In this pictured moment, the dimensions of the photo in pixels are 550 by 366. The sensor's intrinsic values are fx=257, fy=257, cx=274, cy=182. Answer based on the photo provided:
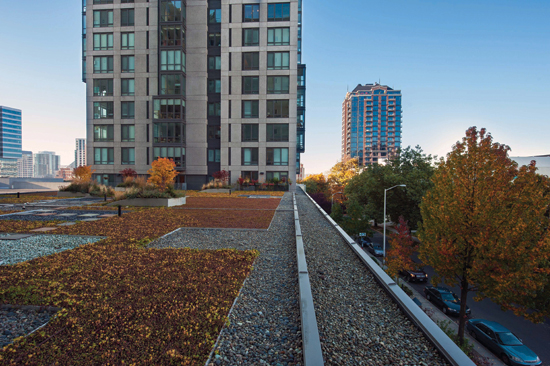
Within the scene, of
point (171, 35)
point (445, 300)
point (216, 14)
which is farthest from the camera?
point (216, 14)

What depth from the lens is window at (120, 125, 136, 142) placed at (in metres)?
44.8

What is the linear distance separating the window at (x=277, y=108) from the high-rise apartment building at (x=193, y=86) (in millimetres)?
168

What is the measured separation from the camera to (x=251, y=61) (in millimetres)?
44000

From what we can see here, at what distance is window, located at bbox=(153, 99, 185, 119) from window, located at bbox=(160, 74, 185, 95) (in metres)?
1.69

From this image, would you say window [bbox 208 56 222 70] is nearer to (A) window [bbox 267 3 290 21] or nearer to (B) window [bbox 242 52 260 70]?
(B) window [bbox 242 52 260 70]

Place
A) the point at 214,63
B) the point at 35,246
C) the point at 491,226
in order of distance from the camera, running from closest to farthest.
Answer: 1. the point at 35,246
2. the point at 491,226
3. the point at 214,63

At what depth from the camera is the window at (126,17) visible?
44.1 meters

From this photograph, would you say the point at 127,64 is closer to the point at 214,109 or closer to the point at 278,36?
the point at 214,109

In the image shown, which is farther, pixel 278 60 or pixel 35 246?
pixel 278 60

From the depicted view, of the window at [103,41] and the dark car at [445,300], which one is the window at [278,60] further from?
the dark car at [445,300]

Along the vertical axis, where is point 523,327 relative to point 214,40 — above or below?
below

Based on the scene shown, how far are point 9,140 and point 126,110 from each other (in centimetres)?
16526

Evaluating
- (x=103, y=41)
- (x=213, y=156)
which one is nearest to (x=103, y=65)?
(x=103, y=41)

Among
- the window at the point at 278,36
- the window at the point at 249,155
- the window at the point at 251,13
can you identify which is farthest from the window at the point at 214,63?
the window at the point at 249,155
